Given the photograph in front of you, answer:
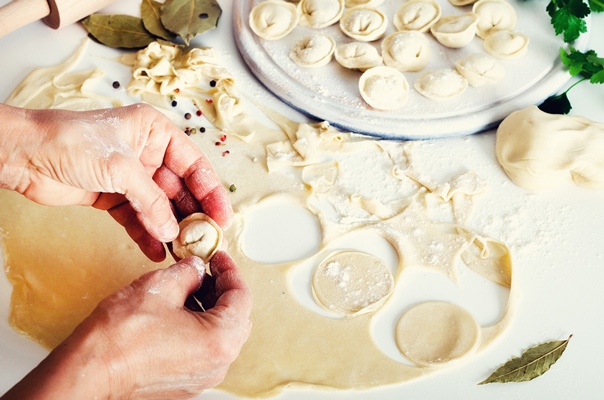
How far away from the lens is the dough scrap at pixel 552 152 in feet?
Result: 6.23

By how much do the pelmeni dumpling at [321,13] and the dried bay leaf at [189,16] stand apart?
354mm

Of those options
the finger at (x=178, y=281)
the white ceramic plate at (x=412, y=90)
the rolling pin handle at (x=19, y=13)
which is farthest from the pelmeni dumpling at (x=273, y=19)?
the finger at (x=178, y=281)

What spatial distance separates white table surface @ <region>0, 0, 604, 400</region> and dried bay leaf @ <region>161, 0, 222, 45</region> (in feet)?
0.61

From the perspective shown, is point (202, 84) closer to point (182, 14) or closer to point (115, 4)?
point (182, 14)

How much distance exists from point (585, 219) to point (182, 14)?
1609mm

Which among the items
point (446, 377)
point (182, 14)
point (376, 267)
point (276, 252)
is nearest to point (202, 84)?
point (182, 14)

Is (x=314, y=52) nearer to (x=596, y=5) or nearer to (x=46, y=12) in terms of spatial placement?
(x=46, y=12)

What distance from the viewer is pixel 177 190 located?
1760mm

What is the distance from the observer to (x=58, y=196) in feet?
5.29

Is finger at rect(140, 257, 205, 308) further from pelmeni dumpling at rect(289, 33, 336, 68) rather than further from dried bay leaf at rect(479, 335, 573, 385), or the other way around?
pelmeni dumpling at rect(289, 33, 336, 68)

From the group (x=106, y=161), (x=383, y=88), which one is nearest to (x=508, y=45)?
(x=383, y=88)

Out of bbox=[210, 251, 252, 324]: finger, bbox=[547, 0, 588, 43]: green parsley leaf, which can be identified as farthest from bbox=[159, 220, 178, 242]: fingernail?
bbox=[547, 0, 588, 43]: green parsley leaf

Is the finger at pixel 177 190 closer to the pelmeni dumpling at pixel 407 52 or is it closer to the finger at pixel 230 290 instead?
the finger at pixel 230 290

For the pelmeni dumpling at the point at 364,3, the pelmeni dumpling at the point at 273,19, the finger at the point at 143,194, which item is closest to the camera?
the finger at the point at 143,194
